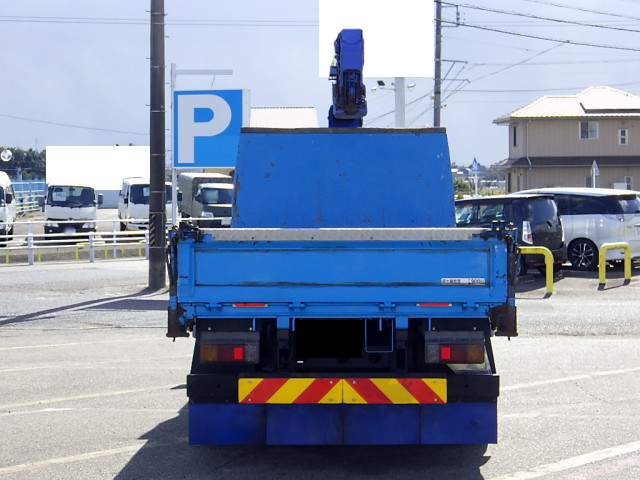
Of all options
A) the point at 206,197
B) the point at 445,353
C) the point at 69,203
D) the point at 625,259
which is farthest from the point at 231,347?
the point at 69,203

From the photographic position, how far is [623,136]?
178ft

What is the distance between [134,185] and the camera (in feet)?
135

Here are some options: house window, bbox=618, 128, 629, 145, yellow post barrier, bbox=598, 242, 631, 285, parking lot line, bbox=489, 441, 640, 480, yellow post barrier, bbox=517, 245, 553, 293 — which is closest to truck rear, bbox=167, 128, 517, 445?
parking lot line, bbox=489, 441, 640, 480

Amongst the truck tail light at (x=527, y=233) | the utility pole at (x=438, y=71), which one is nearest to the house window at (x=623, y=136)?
the utility pole at (x=438, y=71)

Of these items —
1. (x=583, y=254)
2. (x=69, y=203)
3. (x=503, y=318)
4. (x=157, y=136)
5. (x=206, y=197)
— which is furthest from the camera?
(x=69, y=203)

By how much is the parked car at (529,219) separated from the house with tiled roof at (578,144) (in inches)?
→ 1354

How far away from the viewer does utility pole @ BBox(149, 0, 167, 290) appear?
1942cm

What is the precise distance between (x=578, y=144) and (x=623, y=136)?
255cm

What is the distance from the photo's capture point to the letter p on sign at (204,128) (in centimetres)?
2161

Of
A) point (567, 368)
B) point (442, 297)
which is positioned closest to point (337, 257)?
point (442, 297)

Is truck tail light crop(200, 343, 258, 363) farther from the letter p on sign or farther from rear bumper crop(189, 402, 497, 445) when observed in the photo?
the letter p on sign

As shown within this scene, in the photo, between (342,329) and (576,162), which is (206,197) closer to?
(576,162)

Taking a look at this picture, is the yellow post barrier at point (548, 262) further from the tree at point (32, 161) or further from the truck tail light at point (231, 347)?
the tree at point (32, 161)

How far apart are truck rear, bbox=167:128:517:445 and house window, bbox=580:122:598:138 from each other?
50242 millimetres
